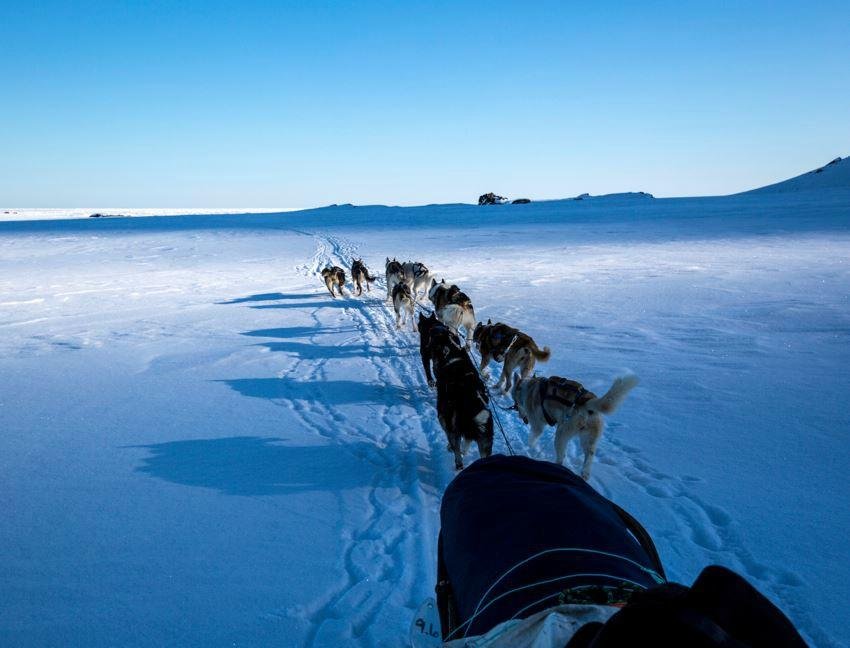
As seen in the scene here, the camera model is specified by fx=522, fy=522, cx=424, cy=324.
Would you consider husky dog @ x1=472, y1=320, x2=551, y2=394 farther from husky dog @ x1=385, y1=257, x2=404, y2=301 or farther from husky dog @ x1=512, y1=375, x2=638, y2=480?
husky dog @ x1=385, y1=257, x2=404, y2=301

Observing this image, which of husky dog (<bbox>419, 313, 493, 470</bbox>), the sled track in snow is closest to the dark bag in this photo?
the sled track in snow

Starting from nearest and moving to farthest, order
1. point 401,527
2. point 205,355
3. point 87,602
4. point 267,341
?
point 87,602, point 401,527, point 205,355, point 267,341

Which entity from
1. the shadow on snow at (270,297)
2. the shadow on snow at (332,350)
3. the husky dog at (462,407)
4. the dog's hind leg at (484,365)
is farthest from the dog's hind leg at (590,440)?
the shadow on snow at (270,297)

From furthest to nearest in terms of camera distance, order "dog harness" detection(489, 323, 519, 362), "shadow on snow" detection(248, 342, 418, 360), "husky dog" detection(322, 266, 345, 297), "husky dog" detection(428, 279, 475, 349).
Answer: "husky dog" detection(322, 266, 345, 297)
"shadow on snow" detection(248, 342, 418, 360)
"husky dog" detection(428, 279, 475, 349)
"dog harness" detection(489, 323, 519, 362)

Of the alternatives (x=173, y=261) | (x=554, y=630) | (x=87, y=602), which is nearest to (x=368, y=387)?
(x=87, y=602)

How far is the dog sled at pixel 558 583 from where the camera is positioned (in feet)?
2.91

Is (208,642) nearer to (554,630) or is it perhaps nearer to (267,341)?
(554,630)

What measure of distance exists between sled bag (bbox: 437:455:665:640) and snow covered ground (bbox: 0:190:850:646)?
1006mm

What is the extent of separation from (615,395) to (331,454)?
2467mm

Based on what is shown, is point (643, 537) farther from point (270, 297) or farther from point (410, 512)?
point (270, 297)

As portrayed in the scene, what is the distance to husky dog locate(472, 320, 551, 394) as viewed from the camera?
5684mm

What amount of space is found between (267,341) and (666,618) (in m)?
8.42

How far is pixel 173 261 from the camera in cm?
2144

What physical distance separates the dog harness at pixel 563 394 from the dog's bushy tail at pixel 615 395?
0.18 metres
